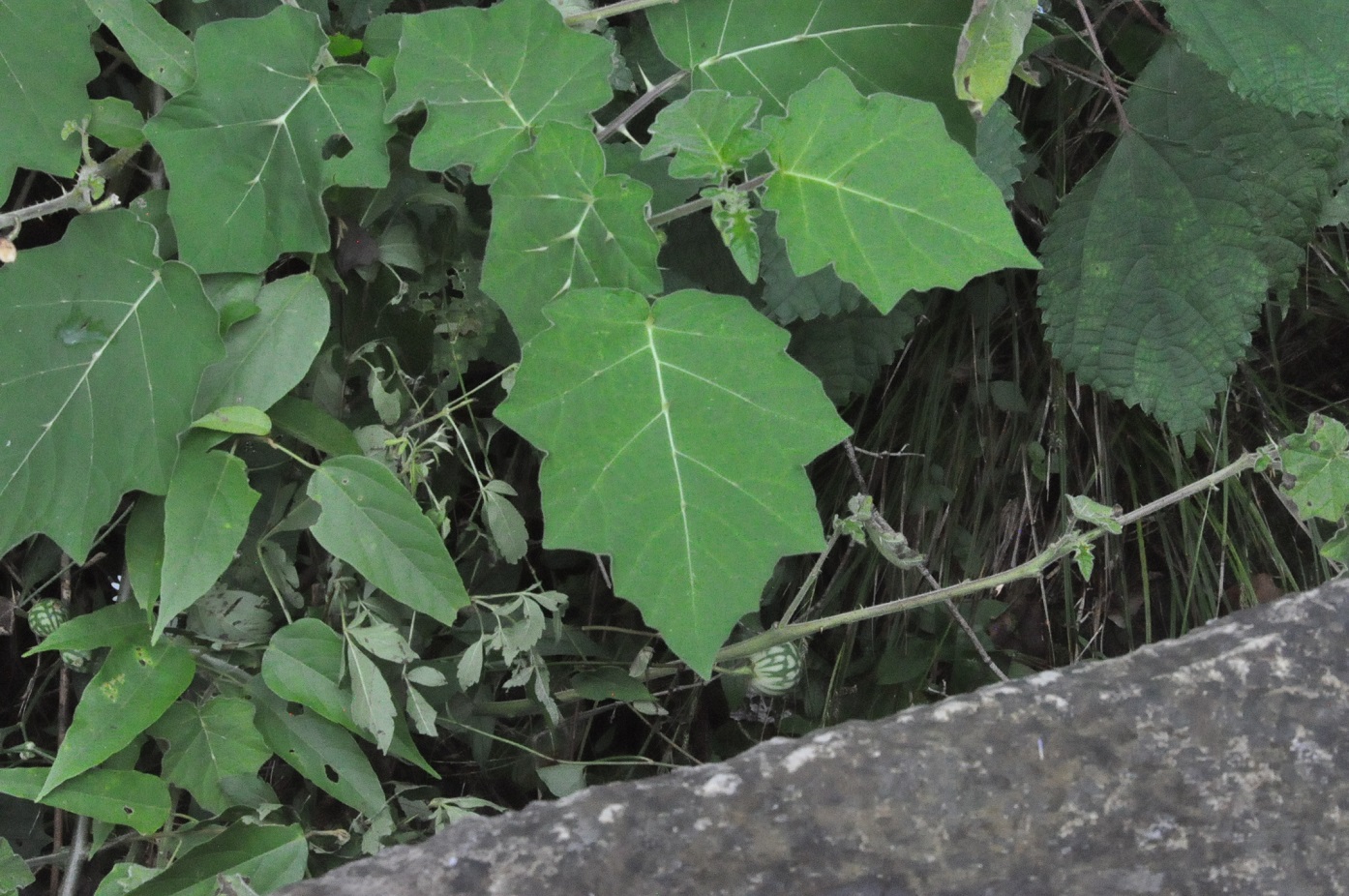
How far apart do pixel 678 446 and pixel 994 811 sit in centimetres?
42

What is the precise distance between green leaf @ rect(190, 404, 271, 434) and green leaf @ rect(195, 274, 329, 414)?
0.14ft

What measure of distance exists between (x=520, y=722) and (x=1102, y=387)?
933 millimetres

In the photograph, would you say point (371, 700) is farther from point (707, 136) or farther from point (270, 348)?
point (707, 136)

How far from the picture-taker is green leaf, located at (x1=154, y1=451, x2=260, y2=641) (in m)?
1.08

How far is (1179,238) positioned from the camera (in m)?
1.43

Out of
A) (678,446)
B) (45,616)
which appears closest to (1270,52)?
(678,446)

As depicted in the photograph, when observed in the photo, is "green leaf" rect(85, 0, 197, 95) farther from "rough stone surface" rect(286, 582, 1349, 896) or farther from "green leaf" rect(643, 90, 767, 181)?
"rough stone surface" rect(286, 582, 1349, 896)

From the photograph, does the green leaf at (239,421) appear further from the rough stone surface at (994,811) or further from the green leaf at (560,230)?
the rough stone surface at (994,811)

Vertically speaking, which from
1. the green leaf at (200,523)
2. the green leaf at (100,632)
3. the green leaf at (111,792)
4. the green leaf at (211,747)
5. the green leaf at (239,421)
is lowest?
the green leaf at (111,792)

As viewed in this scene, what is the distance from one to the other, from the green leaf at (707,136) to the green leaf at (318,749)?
2.38ft

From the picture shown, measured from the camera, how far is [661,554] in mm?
991

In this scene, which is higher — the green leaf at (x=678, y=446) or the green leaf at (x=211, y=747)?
the green leaf at (x=678, y=446)

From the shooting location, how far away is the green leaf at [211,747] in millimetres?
1158

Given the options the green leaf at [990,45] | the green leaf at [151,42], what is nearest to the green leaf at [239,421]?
the green leaf at [151,42]
